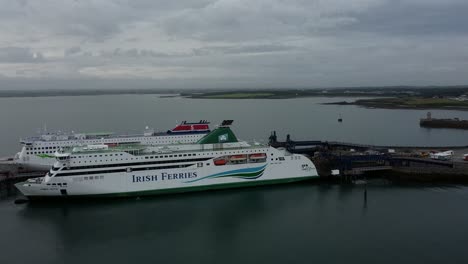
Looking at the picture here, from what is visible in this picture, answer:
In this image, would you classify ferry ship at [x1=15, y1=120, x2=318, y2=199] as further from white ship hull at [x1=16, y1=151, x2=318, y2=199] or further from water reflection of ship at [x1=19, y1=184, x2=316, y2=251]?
water reflection of ship at [x1=19, y1=184, x2=316, y2=251]

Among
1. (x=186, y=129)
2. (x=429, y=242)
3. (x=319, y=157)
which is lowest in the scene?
(x=429, y=242)

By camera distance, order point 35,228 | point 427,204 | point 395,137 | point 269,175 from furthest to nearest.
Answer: point 395,137, point 269,175, point 427,204, point 35,228

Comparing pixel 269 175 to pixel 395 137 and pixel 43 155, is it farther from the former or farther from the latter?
pixel 395 137

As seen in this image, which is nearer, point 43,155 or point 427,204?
point 427,204

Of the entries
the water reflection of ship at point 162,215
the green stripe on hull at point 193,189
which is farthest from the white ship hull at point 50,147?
the water reflection of ship at point 162,215

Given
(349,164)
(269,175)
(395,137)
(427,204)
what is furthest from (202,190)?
(395,137)

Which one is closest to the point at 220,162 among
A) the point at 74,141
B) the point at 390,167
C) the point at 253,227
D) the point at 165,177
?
Answer: the point at 165,177

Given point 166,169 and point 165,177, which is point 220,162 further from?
point 165,177
